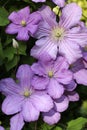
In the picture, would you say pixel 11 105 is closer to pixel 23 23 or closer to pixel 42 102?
pixel 42 102

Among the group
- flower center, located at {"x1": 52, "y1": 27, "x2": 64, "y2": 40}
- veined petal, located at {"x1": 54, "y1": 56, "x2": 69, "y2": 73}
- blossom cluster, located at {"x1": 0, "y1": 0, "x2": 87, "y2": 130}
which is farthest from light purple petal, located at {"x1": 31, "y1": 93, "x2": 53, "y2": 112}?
flower center, located at {"x1": 52, "y1": 27, "x2": 64, "y2": 40}

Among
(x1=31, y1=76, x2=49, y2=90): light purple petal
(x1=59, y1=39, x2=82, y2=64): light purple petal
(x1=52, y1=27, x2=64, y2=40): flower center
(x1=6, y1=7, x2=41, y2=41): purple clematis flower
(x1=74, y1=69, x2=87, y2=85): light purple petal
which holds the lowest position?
(x1=74, y1=69, x2=87, y2=85): light purple petal

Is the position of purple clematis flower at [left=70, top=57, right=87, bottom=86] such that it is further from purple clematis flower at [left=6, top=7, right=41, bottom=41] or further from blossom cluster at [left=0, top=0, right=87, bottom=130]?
purple clematis flower at [left=6, top=7, right=41, bottom=41]

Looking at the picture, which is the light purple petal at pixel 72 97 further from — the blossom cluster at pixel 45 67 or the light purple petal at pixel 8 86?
the light purple petal at pixel 8 86

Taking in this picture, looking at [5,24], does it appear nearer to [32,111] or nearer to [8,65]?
[8,65]

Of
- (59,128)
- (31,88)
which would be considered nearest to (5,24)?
(31,88)

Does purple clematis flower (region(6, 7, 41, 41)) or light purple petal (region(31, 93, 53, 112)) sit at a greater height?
purple clematis flower (region(6, 7, 41, 41))
